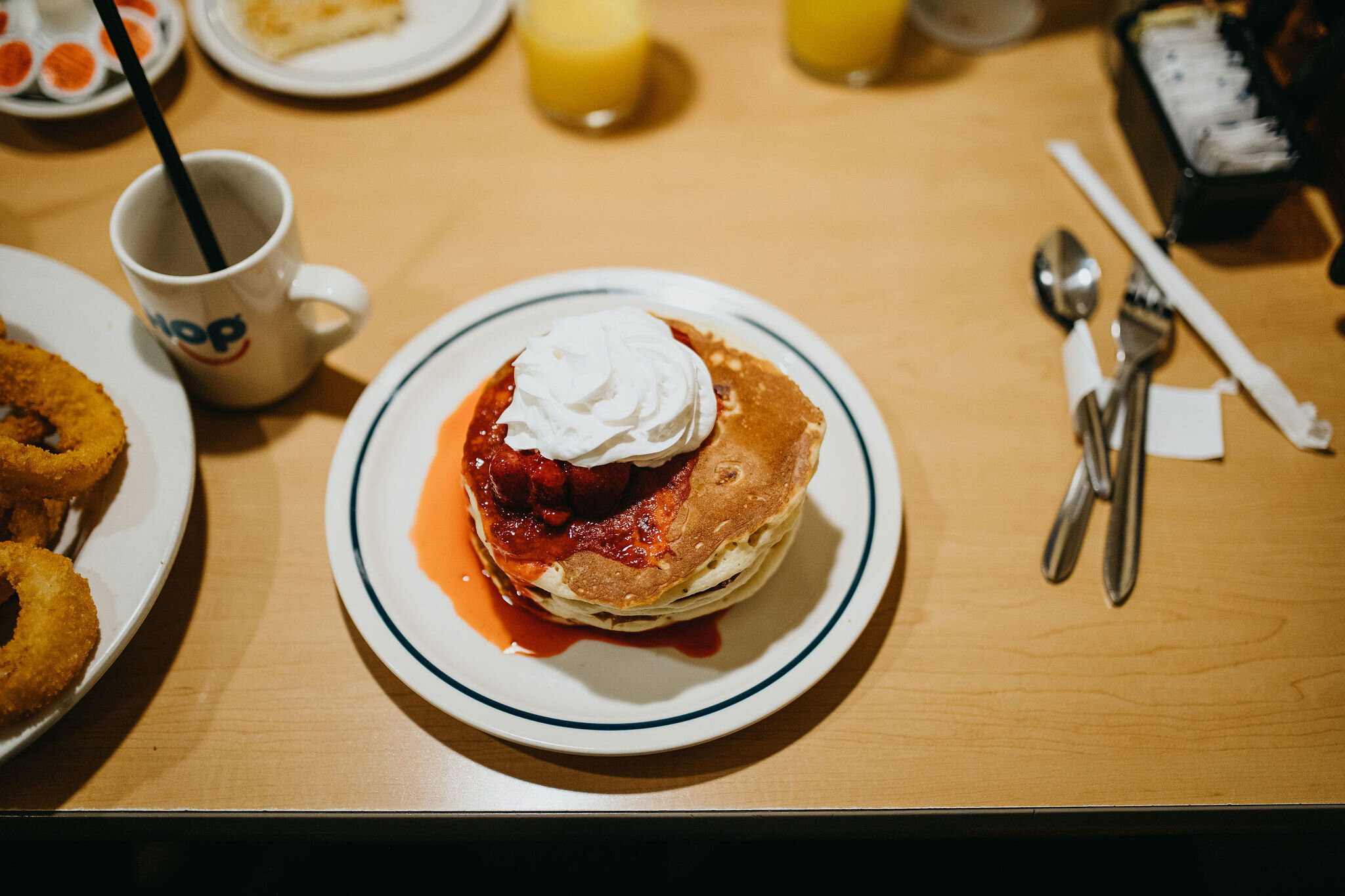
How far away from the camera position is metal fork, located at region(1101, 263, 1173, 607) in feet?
4.54

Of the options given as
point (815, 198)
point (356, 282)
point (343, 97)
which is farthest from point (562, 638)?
point (343, 97)

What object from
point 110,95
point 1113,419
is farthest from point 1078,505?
point 110,95

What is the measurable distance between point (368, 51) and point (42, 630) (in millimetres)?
1470

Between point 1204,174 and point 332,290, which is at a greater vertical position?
point 332,290

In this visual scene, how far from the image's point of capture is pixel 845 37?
1.94 metres

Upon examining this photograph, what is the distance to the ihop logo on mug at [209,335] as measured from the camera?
127cm

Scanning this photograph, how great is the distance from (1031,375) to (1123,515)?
319mm

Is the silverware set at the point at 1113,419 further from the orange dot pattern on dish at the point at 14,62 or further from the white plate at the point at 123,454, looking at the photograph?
the orange dot pattern on dish at the point at 14,62

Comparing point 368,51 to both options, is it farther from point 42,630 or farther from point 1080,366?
point 1080,366

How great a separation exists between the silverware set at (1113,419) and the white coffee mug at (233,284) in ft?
4.02

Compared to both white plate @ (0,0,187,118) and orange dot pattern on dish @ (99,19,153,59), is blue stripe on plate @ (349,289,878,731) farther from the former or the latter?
orange dot pattern on dish @ (99,19,153,59)

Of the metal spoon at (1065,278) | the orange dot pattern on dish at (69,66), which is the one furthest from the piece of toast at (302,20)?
the metal spoon at (1065,278)

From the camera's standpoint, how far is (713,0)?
2.18 meters

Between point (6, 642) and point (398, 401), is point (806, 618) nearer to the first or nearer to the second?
point (398, 401)
